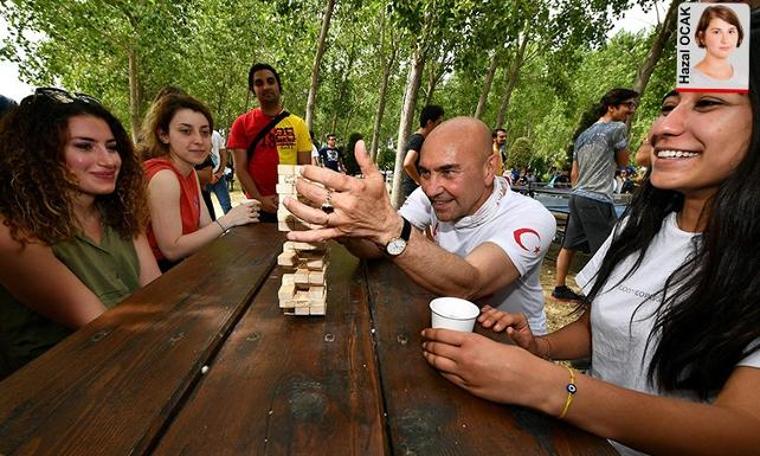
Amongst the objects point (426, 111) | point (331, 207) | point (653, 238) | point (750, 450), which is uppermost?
point (426, 111)

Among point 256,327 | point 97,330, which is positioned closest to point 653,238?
point 256,327

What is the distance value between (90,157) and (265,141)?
244 cm

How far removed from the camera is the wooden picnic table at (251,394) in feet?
2.71

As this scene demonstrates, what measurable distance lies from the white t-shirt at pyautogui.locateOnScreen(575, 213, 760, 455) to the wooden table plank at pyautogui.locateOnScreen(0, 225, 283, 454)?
1.36m

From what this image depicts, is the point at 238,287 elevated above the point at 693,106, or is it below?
below

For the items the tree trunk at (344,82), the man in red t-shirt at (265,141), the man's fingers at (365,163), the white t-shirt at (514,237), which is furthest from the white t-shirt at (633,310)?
the tree trunk at (344,82)

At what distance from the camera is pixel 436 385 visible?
3.45ft

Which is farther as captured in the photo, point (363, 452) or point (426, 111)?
point (426, 111)

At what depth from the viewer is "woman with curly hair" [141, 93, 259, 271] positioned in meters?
2.55

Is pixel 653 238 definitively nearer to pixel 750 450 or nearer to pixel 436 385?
pixel 750 450

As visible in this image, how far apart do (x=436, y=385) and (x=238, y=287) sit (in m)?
1.04

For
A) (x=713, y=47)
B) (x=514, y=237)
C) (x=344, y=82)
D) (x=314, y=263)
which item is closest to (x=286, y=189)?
(x=314, y=263)

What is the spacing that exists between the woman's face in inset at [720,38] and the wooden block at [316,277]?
1405mm

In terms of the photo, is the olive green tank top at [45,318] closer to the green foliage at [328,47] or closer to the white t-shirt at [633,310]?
the white t-shirt at [633,310]
